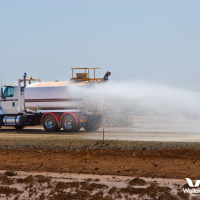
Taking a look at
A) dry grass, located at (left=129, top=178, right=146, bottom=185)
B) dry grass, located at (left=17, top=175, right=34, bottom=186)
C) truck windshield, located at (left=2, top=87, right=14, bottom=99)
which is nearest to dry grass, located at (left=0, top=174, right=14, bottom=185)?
dry grass, located at (left=17, top=175, right=34, bottom=186)

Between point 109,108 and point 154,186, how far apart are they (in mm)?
16203

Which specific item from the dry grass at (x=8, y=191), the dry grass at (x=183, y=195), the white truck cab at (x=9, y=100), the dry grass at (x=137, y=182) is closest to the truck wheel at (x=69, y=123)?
the white truck cab at (x=9, y=100)

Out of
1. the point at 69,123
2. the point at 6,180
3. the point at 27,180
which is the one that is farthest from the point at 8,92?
the point at 27,180

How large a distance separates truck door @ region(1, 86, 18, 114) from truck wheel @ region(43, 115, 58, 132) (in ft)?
10.2

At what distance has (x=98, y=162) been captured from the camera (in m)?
14.2

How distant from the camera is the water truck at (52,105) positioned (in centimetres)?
2489

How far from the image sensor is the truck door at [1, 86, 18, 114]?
90.6ft

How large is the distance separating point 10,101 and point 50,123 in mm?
4202

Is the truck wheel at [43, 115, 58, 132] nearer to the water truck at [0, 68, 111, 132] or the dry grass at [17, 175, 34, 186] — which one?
the water truck at [0, 68, 111, 132]

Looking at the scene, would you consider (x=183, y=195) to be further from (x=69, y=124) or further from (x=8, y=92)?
(x=8, y=92)

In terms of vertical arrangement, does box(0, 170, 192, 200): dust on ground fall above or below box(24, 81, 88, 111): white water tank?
below

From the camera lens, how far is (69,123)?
2511 cm

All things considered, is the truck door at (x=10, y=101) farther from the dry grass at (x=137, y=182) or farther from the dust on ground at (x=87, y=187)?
the dry grass at (x=137, y=182)

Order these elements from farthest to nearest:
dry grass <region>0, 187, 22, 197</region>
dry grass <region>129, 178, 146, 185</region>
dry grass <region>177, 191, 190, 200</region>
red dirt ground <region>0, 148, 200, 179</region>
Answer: red dirt ground <region>0, 148, 200, 179</region>, dry grass <region>129, 178, 146, 185</region>, dry grass <region>0, 187, 22, 197</region>, dry grass <region>177, 191, 190, 200</region>
